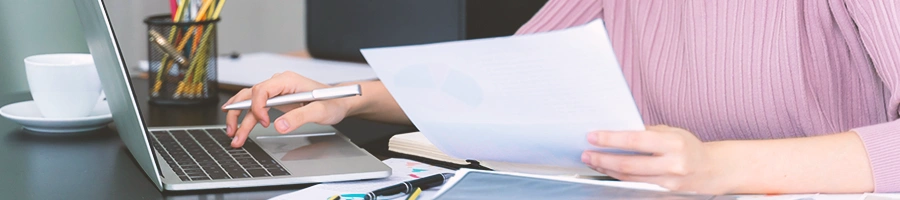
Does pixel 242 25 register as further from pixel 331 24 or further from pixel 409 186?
pixel 409 186

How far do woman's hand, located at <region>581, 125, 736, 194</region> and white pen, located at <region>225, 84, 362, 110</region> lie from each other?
313 mm

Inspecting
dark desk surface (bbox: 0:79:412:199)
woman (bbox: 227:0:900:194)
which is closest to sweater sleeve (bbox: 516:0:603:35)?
woman (bbox: 227:0:900:194)

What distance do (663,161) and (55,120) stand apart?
28.4 inches

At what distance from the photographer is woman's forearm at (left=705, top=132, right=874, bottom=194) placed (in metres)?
0.78

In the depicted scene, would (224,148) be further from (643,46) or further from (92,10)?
(643,46)

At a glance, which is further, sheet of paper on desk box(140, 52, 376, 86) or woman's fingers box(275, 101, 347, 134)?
sheet of paper on desk box(140, 52, 376, 86)

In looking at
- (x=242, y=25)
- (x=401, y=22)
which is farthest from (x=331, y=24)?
(x=242, y=25)

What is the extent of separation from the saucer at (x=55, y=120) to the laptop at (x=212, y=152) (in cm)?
10

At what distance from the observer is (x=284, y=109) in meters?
1.11

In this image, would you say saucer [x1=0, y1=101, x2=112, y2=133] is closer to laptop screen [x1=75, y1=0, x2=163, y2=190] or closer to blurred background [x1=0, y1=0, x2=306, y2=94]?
laptop screen [x1=75, y1=0, x2=163, y2=190]

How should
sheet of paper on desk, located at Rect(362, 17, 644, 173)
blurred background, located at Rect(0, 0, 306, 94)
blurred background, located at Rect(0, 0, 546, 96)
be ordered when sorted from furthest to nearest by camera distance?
blurred background, located at Rect(0, 0, 306, 94) < blurred background, located at Rect(0, 0, 546, 96) < sheet of paper on desk, located at Rect(362, 17, 644, 173)

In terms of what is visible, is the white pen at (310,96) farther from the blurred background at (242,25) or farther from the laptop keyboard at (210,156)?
the blurred background at (242,25)

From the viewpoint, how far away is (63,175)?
0.88m

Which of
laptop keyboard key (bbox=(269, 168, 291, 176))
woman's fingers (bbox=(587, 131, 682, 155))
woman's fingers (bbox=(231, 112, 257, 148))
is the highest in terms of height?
woman's fingers (bbox=(587, 131, 682, 155))
